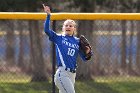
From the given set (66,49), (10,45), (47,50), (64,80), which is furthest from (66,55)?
(10,45)

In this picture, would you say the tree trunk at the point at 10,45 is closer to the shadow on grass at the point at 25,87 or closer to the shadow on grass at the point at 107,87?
the shadow on grass at the point at 25,87

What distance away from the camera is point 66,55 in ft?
25.5

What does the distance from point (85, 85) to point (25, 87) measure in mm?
906

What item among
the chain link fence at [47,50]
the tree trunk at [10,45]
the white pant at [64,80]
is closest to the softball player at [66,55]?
the white pant at [64,80]

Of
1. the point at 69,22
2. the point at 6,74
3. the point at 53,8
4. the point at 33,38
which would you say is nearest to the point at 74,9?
the point at 53,8

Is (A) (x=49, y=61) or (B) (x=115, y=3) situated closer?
(A) (x=49, y=61)

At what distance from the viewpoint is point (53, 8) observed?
36.4 feet

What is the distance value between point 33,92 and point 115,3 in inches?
105

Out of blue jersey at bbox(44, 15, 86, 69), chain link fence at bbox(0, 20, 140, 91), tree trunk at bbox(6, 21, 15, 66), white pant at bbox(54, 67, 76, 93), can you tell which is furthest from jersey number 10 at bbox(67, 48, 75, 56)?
tree trunk at bbox(6, 21, 15, 66)

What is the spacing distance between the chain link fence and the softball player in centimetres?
151

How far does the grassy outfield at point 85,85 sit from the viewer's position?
9.32 metres

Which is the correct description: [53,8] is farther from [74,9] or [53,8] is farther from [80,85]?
[80,85]

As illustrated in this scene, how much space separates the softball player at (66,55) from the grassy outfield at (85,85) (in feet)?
5.07

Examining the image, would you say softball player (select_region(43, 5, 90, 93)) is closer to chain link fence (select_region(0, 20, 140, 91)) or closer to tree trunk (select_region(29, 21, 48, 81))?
chain link fence (select_region(0, 20, 140, 91))
